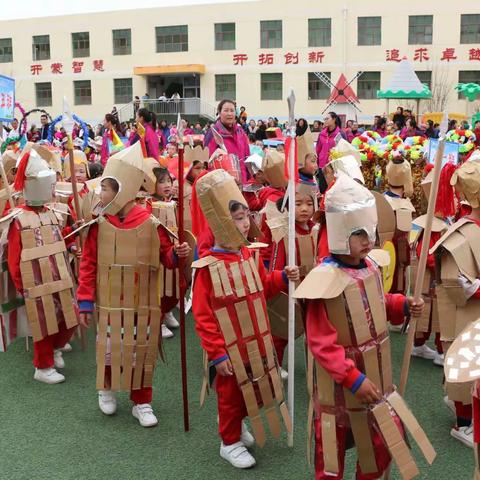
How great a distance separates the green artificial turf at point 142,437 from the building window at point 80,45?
31067 mm

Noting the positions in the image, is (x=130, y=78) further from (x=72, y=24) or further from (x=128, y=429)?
(x=128, y=429)

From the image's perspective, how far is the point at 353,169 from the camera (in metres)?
4.13

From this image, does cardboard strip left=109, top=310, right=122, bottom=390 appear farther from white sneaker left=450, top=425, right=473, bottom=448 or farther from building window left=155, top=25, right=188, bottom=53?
building window left=155, top=25, right=188, bottom=53

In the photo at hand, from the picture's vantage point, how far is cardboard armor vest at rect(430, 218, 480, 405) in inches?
136

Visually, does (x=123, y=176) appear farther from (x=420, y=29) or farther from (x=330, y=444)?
(x=420, y=29)

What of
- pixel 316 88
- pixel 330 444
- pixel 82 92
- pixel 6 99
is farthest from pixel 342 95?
pixel 330 444

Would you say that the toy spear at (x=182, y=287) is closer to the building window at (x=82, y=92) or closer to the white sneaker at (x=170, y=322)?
the white sneaker at (x=170, y=322)

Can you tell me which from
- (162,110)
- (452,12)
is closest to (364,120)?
(452,12)

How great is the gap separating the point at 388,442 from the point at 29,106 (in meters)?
34.8

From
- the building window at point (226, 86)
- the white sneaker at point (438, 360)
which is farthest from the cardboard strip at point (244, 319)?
the building window at point (226, 86)

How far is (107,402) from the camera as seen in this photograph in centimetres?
410

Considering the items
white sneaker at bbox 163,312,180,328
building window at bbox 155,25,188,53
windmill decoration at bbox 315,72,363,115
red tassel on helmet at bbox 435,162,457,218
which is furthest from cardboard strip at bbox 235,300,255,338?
building window at bbox 155,25,188,53

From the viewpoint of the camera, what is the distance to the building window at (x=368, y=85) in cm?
2952

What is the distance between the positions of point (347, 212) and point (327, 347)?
575mm
